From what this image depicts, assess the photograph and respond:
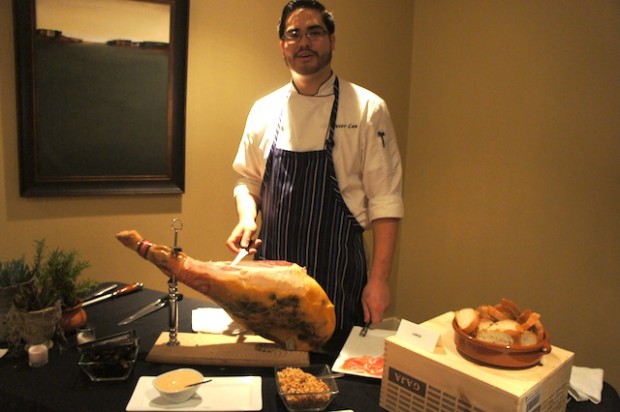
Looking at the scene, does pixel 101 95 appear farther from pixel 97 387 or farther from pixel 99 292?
pixel 97 387

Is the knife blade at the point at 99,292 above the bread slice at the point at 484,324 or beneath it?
beneath

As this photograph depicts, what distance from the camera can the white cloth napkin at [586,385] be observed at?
1183 millimetres

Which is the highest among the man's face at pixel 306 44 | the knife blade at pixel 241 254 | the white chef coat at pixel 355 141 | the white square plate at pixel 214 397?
the man's face at pixel 306 44

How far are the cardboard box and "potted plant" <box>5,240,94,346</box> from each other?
0.84m

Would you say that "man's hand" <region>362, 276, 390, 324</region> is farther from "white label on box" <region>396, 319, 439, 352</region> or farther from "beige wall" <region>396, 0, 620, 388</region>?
"beige wall" <region>396, 0, 620, 388</region>

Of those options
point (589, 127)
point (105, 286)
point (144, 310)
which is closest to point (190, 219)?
point (105, 286)

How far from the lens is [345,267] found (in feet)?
5.59

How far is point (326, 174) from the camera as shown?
66.1 inches

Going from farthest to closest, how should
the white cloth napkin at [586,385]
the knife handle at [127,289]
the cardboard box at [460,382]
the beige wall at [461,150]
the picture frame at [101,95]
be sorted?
1. the beige wall at [461,150]
2. the picture frame at [101,95]
3. the knife handle at [127,289]
4. the white cloth napkin at [586,385]
5. the cardboard box at [460,382]

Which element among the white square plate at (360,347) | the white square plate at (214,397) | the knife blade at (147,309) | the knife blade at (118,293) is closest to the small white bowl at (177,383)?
the white square plate at (214,397)

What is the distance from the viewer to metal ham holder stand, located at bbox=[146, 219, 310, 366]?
1245 mm

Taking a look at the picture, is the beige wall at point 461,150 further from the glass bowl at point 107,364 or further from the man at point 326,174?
the glass bowl at point 107,364

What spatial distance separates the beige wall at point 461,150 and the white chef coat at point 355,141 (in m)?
0.90

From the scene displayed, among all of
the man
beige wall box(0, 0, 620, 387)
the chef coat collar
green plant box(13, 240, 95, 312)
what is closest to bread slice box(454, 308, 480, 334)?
the man
